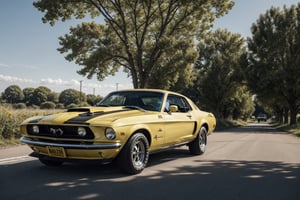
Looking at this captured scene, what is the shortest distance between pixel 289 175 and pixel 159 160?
9.25ft

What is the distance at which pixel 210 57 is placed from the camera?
44.3m

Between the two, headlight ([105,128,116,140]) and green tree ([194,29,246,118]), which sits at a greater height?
green tree ([194,29,246,118])

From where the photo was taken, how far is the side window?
7298 mm

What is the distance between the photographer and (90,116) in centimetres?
532

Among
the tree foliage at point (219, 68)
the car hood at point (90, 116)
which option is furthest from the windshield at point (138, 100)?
the tree foliage at point (219, 68)

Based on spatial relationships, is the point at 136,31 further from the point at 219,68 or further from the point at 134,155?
the point at 219,68

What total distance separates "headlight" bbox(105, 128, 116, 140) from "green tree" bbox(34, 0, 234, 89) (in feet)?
59.9

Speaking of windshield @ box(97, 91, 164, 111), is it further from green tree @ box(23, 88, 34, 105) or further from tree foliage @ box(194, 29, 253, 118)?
green tree @ box(23, 88, 34, 105)

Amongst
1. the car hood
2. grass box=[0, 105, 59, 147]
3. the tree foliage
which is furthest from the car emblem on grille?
the tree foliage

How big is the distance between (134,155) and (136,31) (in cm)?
1959

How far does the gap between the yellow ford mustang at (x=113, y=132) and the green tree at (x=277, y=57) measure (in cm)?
2844

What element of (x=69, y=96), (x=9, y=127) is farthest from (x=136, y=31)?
(x=69, y=96)

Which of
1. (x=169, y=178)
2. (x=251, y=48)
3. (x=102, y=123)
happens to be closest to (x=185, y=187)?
(x=169, y=178)

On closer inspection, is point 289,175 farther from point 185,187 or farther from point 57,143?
point 57,143
